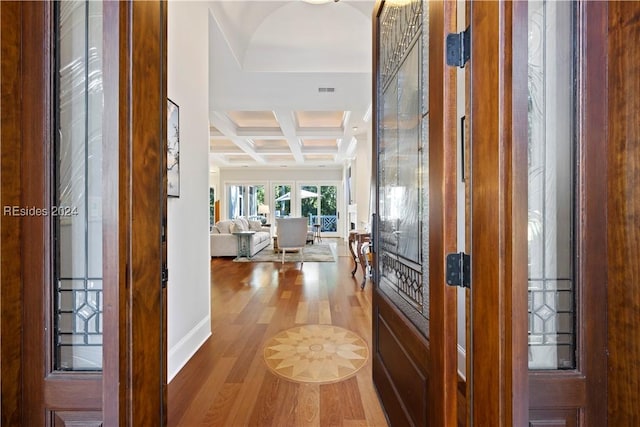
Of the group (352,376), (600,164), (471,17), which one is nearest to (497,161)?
(600,164)

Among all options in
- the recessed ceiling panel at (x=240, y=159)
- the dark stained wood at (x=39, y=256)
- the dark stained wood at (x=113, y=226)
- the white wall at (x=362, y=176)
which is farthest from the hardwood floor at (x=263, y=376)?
the recessed ceiling panel at (x=240, y=159)

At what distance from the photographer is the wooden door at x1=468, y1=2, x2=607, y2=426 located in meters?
Result: 0.74

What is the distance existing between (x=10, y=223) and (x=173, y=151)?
1211mm

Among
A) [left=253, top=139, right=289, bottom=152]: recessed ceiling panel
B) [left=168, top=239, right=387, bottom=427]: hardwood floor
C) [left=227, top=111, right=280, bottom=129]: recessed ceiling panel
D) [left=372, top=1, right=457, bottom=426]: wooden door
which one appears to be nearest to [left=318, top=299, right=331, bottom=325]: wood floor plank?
[left=168, top=239, right=387, bottom=427]: hardwood floor

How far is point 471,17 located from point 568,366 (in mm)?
1055

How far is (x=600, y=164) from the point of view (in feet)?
2.69

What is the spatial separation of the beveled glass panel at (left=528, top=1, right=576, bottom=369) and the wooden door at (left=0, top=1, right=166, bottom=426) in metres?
1.19

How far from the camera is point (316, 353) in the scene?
2.32m

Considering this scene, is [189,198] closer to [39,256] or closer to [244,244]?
[39,256]

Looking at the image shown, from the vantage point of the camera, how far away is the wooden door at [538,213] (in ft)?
2.43

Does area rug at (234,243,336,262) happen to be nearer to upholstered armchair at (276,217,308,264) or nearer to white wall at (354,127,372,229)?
upholstered armchair at (276,217,308,264)

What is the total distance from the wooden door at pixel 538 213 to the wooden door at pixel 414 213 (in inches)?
3.3

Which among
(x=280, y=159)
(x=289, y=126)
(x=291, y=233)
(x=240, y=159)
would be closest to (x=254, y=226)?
(x=291, y=233)

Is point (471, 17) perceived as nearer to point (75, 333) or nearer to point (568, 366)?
point (568, 366)
